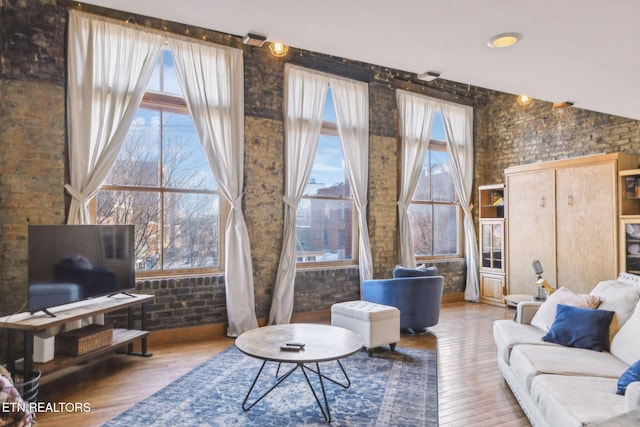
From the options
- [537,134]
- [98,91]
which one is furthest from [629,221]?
[98,91]

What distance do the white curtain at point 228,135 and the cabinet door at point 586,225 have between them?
15.4 feet

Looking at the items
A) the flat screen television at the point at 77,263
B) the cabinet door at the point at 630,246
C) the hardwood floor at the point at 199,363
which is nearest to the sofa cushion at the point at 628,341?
the hardwood floor at the point at 199,363

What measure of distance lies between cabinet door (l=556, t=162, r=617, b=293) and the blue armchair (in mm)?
2408

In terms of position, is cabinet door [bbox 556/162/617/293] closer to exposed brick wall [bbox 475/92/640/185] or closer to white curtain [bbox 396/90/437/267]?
exposed brick wall [bbox 475/92/640/185]

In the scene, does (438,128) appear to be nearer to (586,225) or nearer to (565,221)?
(565,221)

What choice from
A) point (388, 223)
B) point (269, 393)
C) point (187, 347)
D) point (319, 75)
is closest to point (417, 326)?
point (388, 223)

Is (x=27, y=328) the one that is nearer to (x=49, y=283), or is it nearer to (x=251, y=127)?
(x=49, y=283)

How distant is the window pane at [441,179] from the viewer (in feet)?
24.5

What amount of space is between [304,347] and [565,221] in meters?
5.04

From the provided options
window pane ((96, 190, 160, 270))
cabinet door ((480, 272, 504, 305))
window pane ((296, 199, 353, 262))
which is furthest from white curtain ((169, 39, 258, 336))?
cabinet door ((480, 272, 504, 305))

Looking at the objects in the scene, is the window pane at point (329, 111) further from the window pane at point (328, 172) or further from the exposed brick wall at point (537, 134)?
the exposed brick wall at point (537, 134)

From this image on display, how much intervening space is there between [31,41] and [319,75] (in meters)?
3.43

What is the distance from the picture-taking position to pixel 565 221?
6.21m

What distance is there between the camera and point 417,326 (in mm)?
5078
